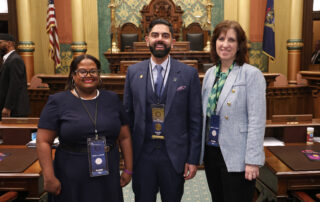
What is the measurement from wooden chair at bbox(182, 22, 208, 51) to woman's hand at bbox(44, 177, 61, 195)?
22.6 feet

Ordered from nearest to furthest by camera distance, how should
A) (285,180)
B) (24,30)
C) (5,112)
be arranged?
(285,180), (5,112), (24,30)

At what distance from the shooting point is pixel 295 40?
7.64 m

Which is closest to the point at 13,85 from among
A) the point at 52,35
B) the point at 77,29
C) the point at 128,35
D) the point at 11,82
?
the point at 11,82

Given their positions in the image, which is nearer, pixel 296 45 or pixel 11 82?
pixel 11 82

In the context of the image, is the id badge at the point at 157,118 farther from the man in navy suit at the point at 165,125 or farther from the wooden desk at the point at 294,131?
the wooden desk at the point at 294,131

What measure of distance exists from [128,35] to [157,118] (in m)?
6.79

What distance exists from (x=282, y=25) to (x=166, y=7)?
130 inches

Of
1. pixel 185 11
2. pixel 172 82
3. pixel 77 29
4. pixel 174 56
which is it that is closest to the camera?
pixel 172 82

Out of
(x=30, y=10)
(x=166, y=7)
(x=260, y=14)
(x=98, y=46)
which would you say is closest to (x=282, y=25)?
(x=260, y=14)

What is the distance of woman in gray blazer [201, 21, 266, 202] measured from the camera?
68.0 inches

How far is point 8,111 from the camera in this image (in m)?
3.79

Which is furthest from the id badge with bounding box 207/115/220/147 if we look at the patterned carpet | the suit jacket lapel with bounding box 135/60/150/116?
the patterned carpet

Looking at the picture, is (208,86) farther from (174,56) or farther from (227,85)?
(174,56)

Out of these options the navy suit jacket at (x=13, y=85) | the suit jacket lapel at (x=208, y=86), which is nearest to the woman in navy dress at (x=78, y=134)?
the suit jacket lapel at (x=208, y=86)
